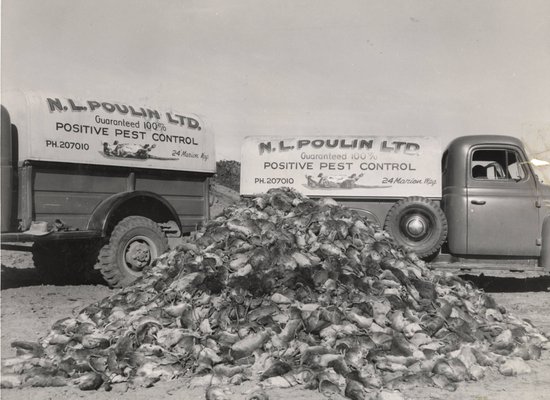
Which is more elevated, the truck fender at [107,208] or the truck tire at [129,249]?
the truck fender at [107,208]

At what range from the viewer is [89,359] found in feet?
14.5

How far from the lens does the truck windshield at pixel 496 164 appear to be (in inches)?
334

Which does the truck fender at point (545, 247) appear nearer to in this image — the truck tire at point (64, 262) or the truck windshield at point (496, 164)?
the truck windshield at point (496, 164)

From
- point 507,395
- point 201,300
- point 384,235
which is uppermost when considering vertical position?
point 384,235

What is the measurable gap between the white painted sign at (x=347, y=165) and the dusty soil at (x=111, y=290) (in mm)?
1995

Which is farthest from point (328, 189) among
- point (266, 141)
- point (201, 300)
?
point (201, 300)

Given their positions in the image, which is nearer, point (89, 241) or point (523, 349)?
point (523, 349)

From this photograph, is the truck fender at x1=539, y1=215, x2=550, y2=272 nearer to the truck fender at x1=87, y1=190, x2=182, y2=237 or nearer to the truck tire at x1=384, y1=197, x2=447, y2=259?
the truck tire at x1=384, y1=197, x2=447, y2=259

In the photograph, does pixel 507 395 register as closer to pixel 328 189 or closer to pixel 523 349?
pixel 523 349

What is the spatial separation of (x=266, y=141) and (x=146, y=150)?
2.04m

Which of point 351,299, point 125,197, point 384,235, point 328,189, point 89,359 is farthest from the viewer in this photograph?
point 328,189

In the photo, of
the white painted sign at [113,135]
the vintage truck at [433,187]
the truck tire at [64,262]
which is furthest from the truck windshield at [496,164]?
the truck tire at [64,262]

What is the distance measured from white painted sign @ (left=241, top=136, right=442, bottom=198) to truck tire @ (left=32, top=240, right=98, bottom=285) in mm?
2839

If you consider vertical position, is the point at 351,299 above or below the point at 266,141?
below
